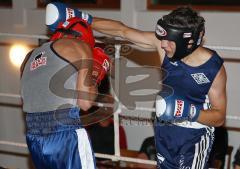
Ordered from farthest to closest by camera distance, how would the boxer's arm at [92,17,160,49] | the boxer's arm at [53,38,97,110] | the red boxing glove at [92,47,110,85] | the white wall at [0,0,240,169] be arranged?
the white wall at [0,0,240,169] → the boxer's arm at [92,17,160,49] → the red boxing glove at [92,47,110,85] → the boxer's arm at [53,38,97,110]

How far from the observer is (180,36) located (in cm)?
160

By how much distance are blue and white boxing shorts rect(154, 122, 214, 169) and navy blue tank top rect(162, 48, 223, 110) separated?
123 mm

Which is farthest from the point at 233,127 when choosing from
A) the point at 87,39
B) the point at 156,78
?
the point at 87,39

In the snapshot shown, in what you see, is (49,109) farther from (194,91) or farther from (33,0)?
(33,0)

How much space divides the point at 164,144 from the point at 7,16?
2588 millimetres

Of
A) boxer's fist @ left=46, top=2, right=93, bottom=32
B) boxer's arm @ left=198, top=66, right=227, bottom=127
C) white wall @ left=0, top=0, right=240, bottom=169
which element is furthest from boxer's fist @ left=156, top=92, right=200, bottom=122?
white wall @ left=0, top=0, right=240, bottom=169

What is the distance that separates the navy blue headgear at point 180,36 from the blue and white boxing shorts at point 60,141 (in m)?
0.43

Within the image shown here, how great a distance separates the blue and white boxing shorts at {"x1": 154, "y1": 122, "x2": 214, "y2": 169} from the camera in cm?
175

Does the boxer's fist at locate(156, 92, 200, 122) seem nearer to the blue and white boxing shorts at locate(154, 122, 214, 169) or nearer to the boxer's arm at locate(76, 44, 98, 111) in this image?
the blue and white boxing shorts at locate(154, 122, 214, 169)

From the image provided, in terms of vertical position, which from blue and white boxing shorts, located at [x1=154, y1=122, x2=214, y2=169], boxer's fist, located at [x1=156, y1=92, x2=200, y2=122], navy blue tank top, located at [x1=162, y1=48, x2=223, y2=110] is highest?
navy blue tank top, located at [x1=162, y1=48, x2=223, y2=110]

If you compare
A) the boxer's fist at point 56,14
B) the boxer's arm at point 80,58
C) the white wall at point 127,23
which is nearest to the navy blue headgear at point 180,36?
the boxer's arm at point 80,58

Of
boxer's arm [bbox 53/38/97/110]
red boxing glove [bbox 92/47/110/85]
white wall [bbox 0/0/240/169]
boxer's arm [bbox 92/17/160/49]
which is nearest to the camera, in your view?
boxer's arm [bbox 53/38/97/110]

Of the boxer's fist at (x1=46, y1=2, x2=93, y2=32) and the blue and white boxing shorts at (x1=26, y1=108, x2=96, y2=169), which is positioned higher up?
the boxer's fist at (x1=46, y1=2, x2=93, y2=32)

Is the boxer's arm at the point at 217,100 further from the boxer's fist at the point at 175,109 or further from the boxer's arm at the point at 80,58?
the boxer's arm at the point at 80,58
